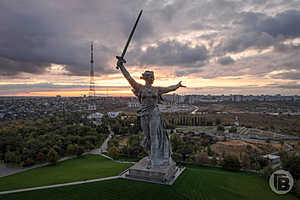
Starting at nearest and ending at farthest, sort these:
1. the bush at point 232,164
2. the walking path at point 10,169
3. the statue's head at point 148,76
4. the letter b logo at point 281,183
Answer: the statue's head at point 148,76, the letter b logo at point 281,183, the walking path at point 10,169, the bush at point 232,164

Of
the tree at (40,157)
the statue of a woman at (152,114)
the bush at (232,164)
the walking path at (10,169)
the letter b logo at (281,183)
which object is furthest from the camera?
the tree at (40,157)

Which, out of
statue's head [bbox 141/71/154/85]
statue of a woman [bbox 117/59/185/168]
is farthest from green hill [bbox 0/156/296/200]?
statue's head [bbox 141/71/154/85]

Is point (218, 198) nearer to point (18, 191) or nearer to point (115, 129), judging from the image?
point (18, 191)

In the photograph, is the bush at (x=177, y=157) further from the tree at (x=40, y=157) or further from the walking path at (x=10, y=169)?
the tree at (x=40, y=157)

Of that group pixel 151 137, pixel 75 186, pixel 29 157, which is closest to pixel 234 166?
pixel 151 137

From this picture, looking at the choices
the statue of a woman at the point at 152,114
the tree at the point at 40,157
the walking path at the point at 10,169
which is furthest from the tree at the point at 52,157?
the statue of a woman at the point at 152,114

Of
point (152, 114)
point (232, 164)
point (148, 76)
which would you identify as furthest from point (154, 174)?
point (232, 164)

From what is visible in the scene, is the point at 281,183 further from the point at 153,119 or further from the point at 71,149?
the point at 71,149

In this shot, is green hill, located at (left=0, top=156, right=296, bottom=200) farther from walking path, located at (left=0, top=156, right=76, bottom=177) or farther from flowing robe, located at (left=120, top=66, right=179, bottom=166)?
walking path, located at (left=0, top=156, right=76, bottom=177)
